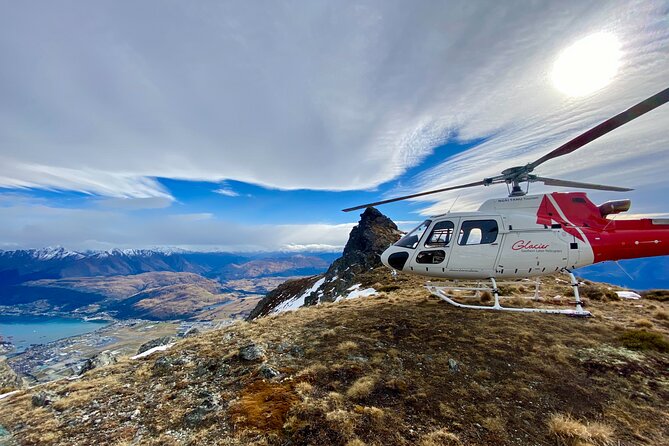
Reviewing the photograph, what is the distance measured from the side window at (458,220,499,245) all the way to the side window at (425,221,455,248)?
1.62ft

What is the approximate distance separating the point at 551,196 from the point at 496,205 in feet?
8.24

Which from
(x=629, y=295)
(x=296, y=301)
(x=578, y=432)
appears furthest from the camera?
(x=296, y=301)

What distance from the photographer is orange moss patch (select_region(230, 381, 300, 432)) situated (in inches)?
227

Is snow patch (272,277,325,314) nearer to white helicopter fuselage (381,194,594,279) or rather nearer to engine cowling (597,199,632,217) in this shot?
white helicopter fuselage (381,194,594,279)

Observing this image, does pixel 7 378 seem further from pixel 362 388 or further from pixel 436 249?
pixel 436 249

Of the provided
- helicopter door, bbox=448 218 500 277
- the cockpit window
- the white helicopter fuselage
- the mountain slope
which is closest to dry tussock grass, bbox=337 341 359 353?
the mountain slope

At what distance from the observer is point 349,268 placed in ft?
146

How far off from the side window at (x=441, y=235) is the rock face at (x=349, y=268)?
62.1 feet

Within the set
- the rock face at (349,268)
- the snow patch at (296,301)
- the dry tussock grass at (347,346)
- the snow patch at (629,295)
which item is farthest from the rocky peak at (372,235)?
the dry tussock grass at (347,346)

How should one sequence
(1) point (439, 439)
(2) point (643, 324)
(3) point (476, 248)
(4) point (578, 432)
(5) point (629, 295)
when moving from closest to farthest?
(1) point (439, 439) < (4) point (578, 432) < (2) point (643, 324) < (3) point (476, 248) < (5) point (629, 295)

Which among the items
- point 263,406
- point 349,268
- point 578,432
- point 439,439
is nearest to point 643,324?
point 578,432

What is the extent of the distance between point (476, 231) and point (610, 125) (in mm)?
5955

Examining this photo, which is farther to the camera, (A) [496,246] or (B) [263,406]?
(A) [496,246]

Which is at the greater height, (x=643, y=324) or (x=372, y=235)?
(x=372, y=235)
